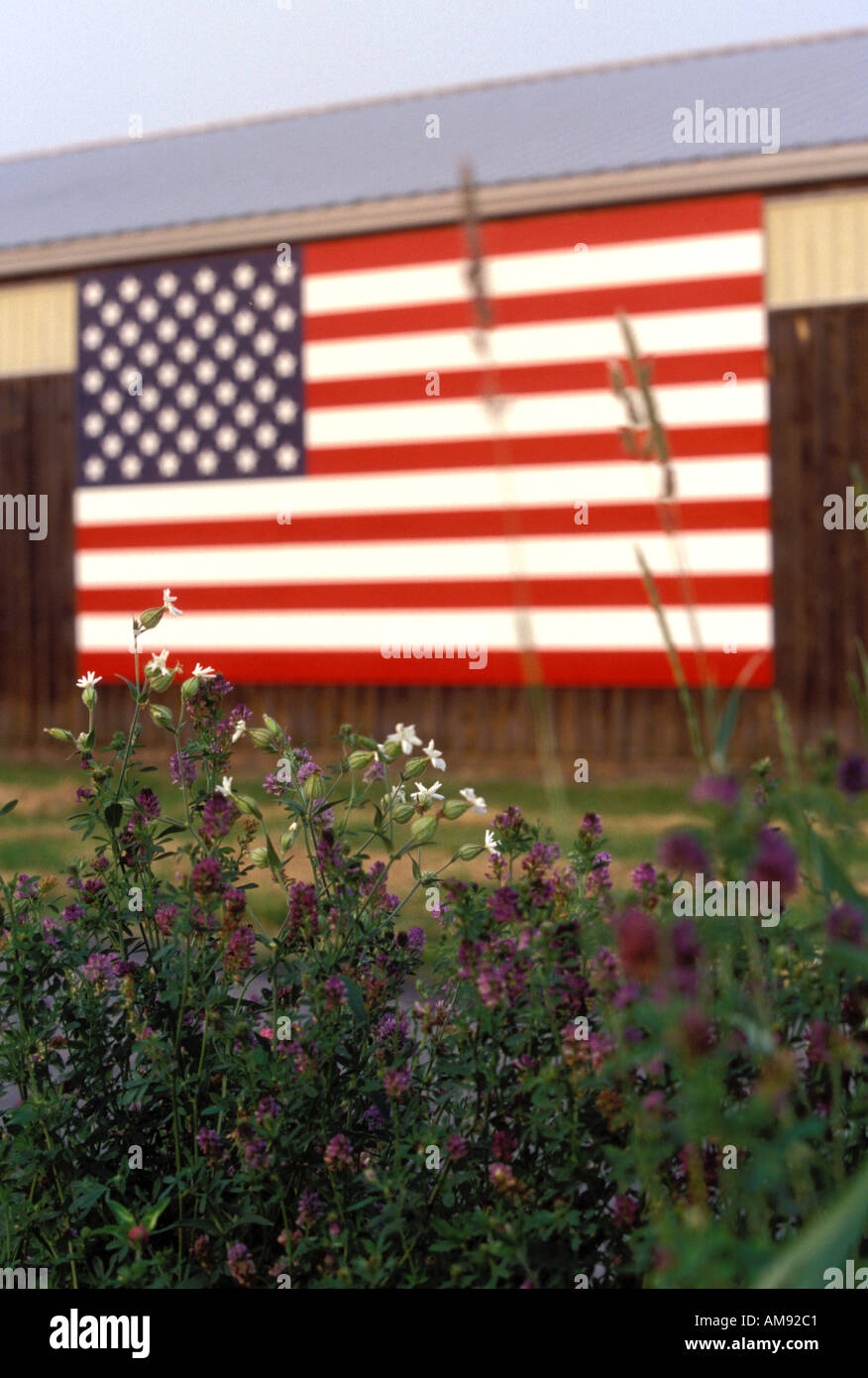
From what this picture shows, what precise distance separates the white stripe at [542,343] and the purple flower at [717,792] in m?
7.91

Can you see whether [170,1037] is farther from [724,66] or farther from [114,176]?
[114,176]

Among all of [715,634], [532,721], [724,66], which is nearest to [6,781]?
[532,721]

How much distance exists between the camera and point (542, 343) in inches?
368

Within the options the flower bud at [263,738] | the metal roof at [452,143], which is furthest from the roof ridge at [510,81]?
the flower bud at [263,738]

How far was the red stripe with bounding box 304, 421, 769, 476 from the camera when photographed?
8.97 metres

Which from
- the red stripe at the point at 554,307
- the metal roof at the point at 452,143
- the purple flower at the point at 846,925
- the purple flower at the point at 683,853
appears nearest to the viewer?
the purple flower at the point at 683,853

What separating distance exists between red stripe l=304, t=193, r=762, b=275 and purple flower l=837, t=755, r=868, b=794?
818 centimetres

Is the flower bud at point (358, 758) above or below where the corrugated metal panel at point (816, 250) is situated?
below

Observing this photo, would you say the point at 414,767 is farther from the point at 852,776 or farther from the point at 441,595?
the point at 441,595

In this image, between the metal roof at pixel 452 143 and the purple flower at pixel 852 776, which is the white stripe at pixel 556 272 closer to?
the metal roof at pixel 452 143

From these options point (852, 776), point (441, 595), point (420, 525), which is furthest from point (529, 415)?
point (852, 776)

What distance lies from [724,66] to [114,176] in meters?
5.77

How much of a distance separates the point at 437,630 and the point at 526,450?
1.39 meters

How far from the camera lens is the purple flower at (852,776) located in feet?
4.17
